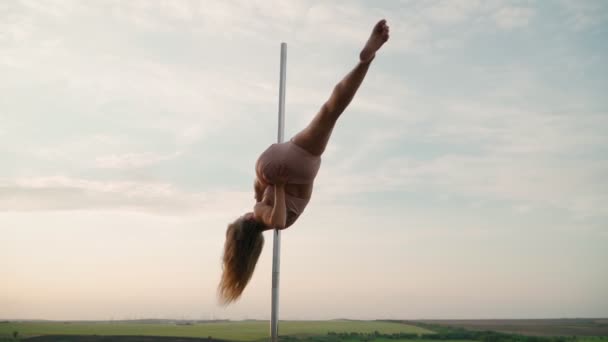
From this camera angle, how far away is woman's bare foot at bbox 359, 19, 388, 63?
125 inches

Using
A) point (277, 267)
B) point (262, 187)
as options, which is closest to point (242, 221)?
point (262, 187)

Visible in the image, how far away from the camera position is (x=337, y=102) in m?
3.44

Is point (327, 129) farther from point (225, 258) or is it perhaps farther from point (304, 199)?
point (225, 258)

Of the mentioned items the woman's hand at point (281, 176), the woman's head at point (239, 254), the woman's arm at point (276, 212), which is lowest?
the woman's head at point (239, 254)

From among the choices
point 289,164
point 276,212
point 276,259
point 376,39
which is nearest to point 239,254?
point 276,259

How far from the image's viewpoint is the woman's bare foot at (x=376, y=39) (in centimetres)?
318

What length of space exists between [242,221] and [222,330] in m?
8.37

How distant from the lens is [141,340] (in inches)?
432

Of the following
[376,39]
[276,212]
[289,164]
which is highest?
[376,39]

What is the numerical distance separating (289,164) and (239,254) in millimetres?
840

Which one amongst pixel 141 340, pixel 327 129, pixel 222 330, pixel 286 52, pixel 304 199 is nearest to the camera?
pixel 327 129

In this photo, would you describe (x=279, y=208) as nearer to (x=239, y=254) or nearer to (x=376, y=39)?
(x=239, y=254)

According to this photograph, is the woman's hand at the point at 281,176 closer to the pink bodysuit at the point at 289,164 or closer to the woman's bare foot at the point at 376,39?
the pink bodysuit at the point at 289,164

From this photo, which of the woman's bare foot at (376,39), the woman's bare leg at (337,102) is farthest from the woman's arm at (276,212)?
the woman's bare foot at (376,39)
